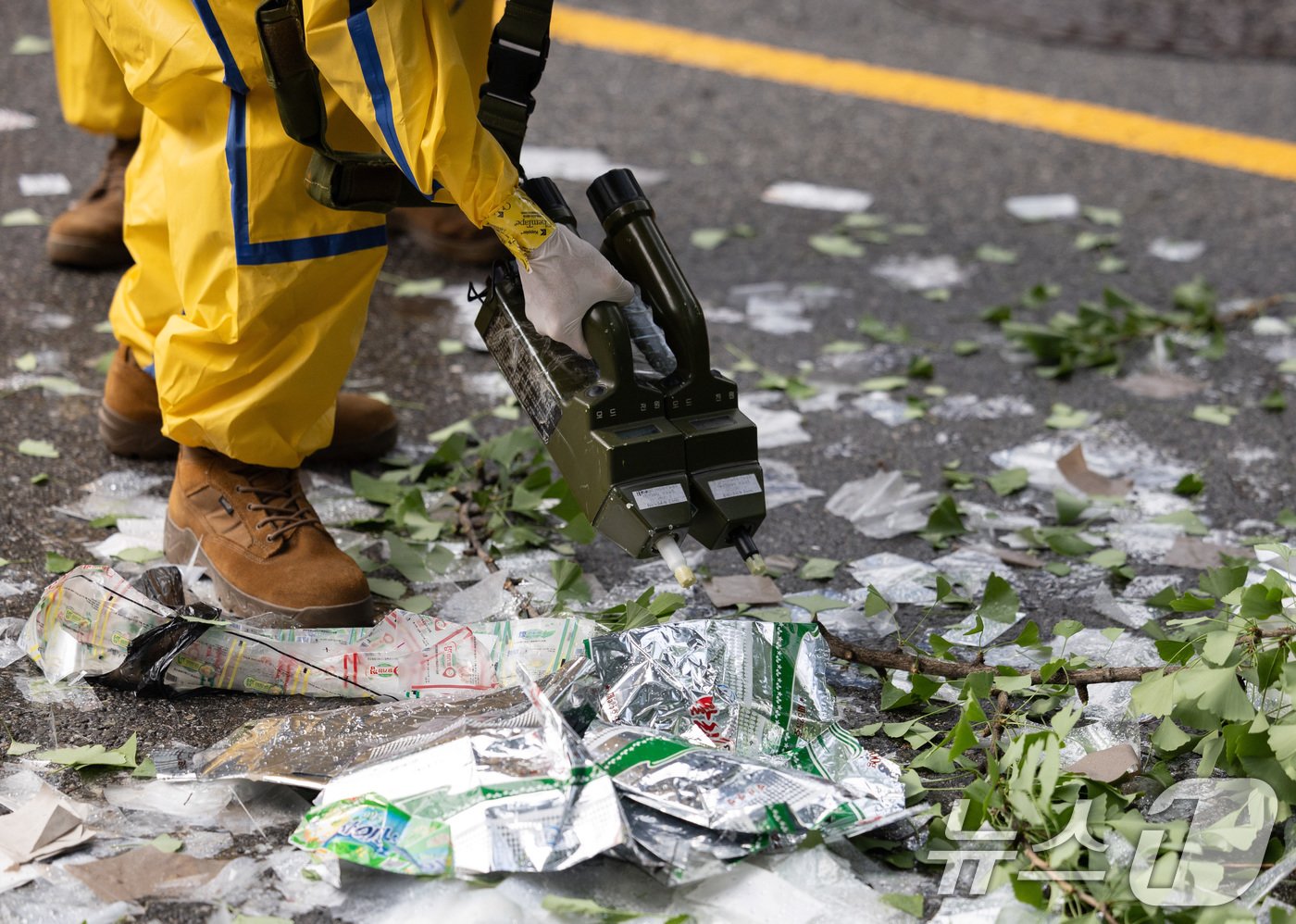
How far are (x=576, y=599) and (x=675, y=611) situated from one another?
0.52 ft

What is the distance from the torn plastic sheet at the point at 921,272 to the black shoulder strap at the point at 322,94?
1787 millimetres

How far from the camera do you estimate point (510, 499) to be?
2.43 metres

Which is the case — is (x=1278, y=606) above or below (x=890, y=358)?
above

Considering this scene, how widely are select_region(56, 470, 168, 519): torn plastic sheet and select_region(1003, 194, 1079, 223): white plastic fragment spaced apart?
243cm

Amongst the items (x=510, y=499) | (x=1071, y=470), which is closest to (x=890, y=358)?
(x=1071, y=470)

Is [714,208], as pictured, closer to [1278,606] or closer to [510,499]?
[510,499]

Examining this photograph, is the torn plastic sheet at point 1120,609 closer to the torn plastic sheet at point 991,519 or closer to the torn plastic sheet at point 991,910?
the torn plastic sheet at point 991,519

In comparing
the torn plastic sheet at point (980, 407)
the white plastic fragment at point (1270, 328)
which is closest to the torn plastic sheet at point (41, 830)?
the torn plastic sheet at point (980, 407)

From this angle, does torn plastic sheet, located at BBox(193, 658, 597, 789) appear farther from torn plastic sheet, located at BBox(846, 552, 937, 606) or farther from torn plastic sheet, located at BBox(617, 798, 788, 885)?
torn plastic sheet, located at BBox(846, 552, 937, 606)

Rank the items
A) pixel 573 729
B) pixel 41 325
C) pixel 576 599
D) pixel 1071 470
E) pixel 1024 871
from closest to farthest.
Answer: pixel 1024 871 → pixel 573 729 → pixel 576 599 → pixel 1071 470 → pixel 41 325

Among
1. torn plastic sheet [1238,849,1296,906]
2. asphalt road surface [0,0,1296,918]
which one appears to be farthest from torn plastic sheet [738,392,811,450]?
torn plastic sheet [1238,849,1296,906]

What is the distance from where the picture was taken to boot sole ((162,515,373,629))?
6.61ft

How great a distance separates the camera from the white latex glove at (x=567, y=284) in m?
1.73

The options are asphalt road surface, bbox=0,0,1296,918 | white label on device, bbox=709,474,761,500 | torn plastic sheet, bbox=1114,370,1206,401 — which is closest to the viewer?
white label on device, bbox=709,474,761,500
